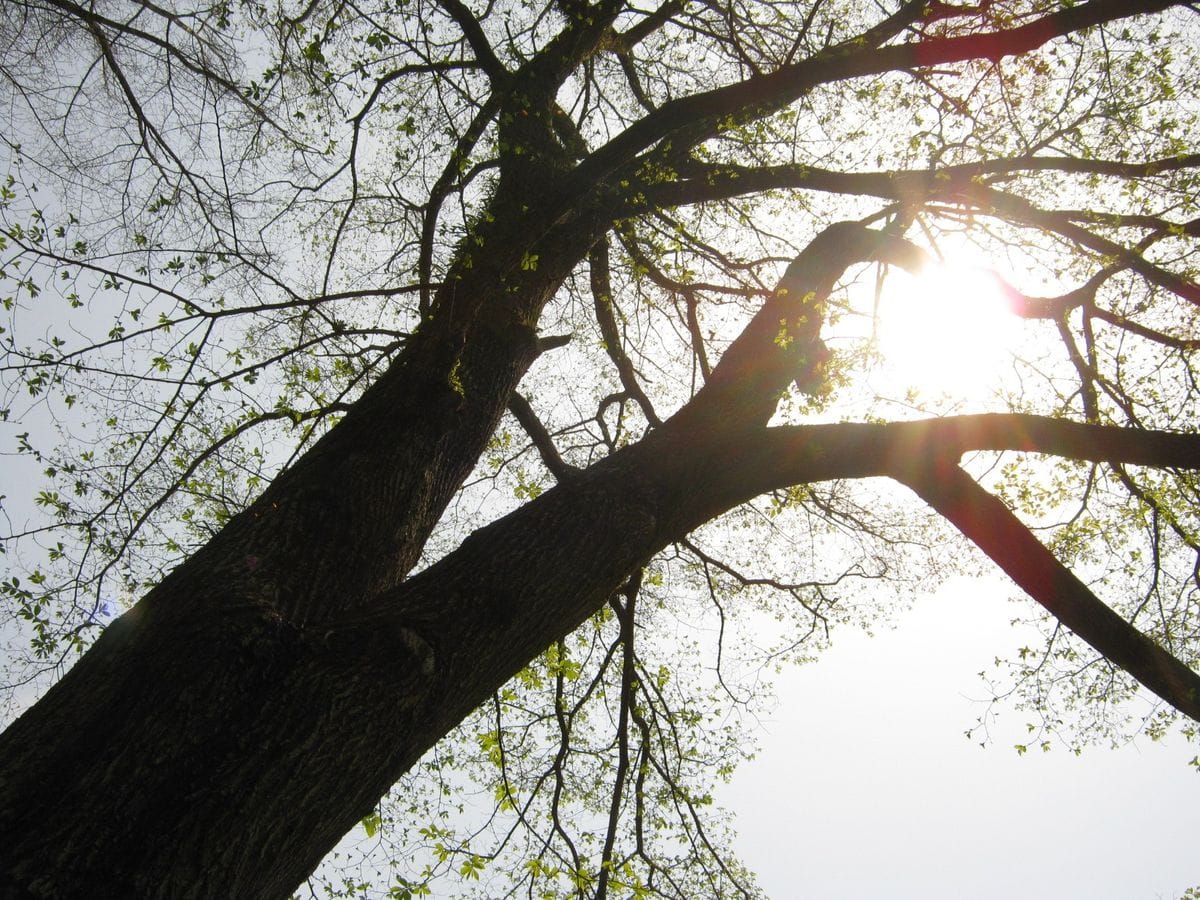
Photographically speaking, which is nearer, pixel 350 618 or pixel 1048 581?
pixel 350 618

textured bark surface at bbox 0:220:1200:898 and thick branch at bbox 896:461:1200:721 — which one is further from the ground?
thick branch at bbox 896:461:1200:721

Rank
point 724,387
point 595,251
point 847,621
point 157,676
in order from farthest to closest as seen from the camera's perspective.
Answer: point 847,621, point 595,251, point 724,387, point 157,676

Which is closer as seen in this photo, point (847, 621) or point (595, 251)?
point (595, 251)

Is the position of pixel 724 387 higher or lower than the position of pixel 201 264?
higher

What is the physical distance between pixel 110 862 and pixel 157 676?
0.58 m

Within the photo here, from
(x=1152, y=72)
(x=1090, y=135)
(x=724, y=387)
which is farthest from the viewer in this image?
(x=1090, y=135)

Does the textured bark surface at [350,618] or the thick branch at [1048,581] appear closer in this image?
the textured bark surface at [350,618]

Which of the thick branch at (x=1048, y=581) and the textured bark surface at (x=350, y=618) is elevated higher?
the thick branch at (x=1048, y=581)

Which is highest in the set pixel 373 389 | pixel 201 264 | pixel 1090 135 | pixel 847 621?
pixel 1090 135

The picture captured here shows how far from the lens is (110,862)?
1.81m

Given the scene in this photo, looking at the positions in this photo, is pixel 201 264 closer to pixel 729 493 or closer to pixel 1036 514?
pixel 729 493

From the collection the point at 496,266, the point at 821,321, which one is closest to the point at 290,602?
the point at 496,266

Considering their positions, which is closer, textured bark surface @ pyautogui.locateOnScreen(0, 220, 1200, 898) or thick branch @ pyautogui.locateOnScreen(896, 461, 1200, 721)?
textured bark surface @ pyautogui.locateOnScreen(0, 220, 1200, 898)

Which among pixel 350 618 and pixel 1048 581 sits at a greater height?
pixel 1048 581
